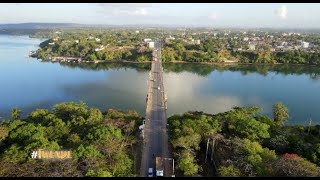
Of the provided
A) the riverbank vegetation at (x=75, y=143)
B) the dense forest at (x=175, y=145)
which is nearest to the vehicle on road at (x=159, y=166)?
the dense forest at (x=175, y=145)

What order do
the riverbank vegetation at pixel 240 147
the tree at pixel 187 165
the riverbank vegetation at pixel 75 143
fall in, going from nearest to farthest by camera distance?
the riverbank vegetation at pixel 75 143 < the riverbank vegetation at pixel 240 147 < the tree at pixel 187 165

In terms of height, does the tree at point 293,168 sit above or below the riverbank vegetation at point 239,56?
below

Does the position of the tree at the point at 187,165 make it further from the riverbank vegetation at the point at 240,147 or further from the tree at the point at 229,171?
the tree at the point at 229,171

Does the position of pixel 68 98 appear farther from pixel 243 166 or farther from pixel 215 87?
pixel 243 166

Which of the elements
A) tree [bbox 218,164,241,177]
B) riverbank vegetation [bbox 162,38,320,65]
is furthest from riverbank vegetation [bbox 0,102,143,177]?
riverbank vegetation [bbox 162,38,320,65]

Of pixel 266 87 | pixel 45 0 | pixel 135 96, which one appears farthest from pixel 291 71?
pixel 45 0

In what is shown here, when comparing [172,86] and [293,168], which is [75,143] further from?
[172,86]
